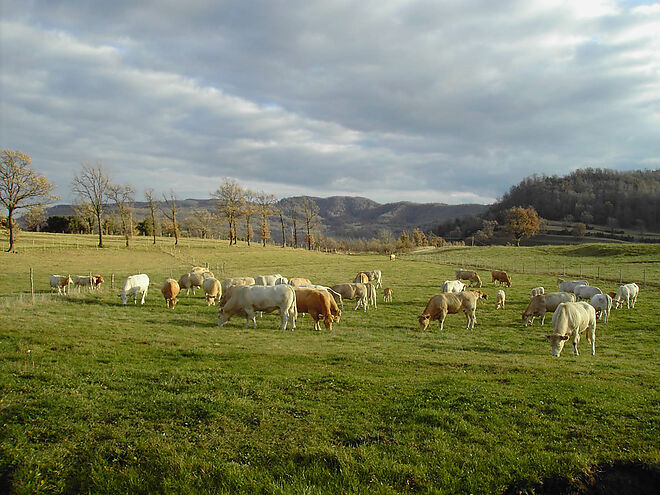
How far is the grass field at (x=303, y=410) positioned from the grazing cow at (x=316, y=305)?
1860 mm

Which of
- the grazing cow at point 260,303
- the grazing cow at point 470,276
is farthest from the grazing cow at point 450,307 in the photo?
the grazing cow at point 470,276

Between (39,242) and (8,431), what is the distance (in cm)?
6864

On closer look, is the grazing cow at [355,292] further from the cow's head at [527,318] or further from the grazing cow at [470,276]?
the grazing cow at [470,276]

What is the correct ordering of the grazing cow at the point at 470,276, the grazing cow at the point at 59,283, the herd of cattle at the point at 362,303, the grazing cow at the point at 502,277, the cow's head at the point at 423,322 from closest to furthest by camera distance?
1. the herd of cattle at the point at 362,303
2. the cow's head at the point at 423,322
3. the grazing cow at the point at 59,283
4. the grazing cow at the point at 502,277
5. the grazing cow at the point at 470,276

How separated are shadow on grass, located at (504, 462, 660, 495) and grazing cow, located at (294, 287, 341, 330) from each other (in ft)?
40.3

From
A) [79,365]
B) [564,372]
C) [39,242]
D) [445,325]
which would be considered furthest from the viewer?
[39,242]

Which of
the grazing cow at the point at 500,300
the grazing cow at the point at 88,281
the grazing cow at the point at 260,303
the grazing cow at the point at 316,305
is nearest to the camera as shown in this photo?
the grazing cow at the point at 260,303

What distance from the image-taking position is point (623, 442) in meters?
6.34

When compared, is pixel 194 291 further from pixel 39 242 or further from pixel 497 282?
pixel 39 242

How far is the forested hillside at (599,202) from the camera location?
150625mm

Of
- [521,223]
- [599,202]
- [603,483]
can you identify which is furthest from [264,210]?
[599,202]

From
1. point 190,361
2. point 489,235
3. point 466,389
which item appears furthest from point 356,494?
point 489,235

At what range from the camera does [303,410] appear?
24.5 feet

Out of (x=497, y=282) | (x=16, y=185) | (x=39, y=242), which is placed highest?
(x=16, y=185)
